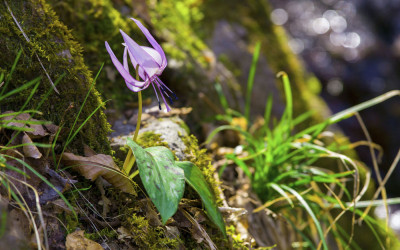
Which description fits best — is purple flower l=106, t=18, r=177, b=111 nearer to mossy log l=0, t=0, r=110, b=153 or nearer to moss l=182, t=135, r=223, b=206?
mossy log l=0, t=0, r=110, b=153

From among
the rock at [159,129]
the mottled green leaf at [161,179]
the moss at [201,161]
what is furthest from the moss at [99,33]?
the mottled green leaf at [161,179]

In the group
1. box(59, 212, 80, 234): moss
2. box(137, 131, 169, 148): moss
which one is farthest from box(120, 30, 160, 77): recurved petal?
→ box(59, 212, 80, 234): moss

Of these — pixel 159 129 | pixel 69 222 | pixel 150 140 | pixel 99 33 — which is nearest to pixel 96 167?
pixel 69 222

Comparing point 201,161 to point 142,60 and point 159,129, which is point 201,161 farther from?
point 142,60

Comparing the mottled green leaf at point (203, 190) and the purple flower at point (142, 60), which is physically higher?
the purple flower at point (142, 60)

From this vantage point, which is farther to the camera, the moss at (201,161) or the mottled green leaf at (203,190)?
the moss at (201,161)

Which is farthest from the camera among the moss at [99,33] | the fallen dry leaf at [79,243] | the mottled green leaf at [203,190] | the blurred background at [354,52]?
the blurred background at [354,52]

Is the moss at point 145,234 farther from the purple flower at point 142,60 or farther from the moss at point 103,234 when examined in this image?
the purple flower at point 142,60
